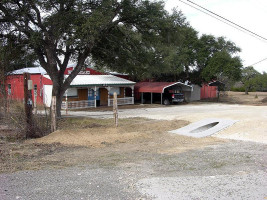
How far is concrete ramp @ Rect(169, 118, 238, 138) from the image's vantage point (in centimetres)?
1216

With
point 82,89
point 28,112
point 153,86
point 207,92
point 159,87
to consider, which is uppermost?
point 153,86

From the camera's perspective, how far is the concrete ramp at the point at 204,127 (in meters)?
12.2

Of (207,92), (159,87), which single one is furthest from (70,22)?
(207,92)

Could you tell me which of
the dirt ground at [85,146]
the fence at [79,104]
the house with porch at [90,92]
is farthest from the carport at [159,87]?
the dirt ground at [85,146]

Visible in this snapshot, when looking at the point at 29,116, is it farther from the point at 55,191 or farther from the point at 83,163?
the point at 55,191

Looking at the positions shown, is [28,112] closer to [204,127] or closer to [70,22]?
[70,22]

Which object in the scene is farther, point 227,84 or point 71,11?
Answer: point 227,84

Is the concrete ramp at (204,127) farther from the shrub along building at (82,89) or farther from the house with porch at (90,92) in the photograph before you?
the house with porch at (90,92)

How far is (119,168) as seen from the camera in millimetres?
6555

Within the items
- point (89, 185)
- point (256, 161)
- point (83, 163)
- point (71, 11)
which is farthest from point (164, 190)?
point (71, 11)

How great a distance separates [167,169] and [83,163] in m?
2.11

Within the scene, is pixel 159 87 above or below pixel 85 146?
above

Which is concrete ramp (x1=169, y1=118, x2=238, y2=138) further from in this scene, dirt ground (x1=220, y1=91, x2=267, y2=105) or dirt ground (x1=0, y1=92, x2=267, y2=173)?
dirt ground (x1=220, y1=91, x2=267, y2=105)

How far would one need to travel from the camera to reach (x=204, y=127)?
14.3m
